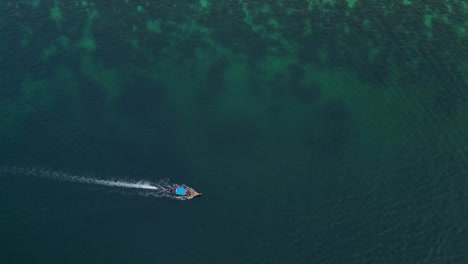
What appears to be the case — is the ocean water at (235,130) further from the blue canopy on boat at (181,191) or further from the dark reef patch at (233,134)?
the blue canopy on boat at (181,191)

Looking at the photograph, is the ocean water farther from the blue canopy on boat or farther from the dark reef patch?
the blue canopy on boat

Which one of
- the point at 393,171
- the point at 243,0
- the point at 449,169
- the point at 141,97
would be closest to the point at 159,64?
the point at 141,97

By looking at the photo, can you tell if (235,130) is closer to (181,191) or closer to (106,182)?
(181,191)

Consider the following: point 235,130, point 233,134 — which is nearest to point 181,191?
point 233,134

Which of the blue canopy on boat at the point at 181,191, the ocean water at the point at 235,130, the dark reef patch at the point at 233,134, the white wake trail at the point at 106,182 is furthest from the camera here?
the dark reef patch at the point at 233,134

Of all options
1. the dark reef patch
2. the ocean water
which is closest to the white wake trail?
the ocean water

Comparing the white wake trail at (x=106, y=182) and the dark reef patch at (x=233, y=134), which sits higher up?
the dark reef patch at (x=233, y=134)

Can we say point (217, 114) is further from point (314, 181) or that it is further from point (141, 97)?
point (314, 181)

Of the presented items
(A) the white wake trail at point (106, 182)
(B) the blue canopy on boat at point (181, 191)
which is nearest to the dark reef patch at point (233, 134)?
(B) the blue canopy on boat at point (181, 191)
